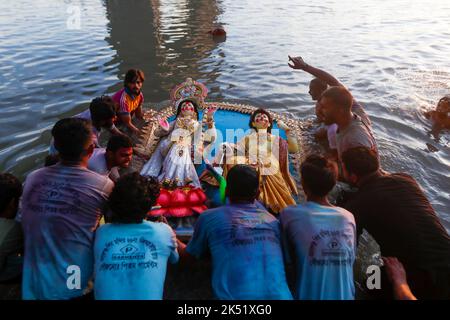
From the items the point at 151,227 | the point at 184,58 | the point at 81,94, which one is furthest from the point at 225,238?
the point at 184,58

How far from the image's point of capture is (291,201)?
5.23 m

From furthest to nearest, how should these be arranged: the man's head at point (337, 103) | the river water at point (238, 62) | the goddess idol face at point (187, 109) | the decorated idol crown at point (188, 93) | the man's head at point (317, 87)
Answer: the river water at point (238, 62) < the man's head at point (317, 87) < the decorated idol crown at point (188, 93) < the goddess idol face at point (187, 109) < the man's head at point (337, 103)

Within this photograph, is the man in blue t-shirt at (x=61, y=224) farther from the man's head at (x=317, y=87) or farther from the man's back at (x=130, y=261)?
the man's head at (x=317, y=87)

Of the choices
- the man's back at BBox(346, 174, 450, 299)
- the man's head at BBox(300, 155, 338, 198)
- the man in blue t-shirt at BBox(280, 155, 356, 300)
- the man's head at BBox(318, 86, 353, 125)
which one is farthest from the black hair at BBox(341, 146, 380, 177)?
the man's head at BBox(318, 86, 353, 125)

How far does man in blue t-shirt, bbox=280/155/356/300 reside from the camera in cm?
318

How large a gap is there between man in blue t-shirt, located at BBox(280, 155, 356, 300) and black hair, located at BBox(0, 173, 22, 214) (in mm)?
2950

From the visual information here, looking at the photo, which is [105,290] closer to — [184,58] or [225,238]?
[225,238]

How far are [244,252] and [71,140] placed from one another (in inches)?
84.7

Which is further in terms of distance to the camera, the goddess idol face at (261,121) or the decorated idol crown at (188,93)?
the decorated idol crown at (188,93)

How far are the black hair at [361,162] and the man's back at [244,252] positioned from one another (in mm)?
1246

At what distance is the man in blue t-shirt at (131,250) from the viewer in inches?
118

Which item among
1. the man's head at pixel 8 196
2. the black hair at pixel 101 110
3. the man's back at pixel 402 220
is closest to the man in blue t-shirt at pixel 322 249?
the man's back at pixel 402 220

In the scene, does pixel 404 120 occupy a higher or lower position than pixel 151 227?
lower

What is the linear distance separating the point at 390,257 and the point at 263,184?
213 cm
